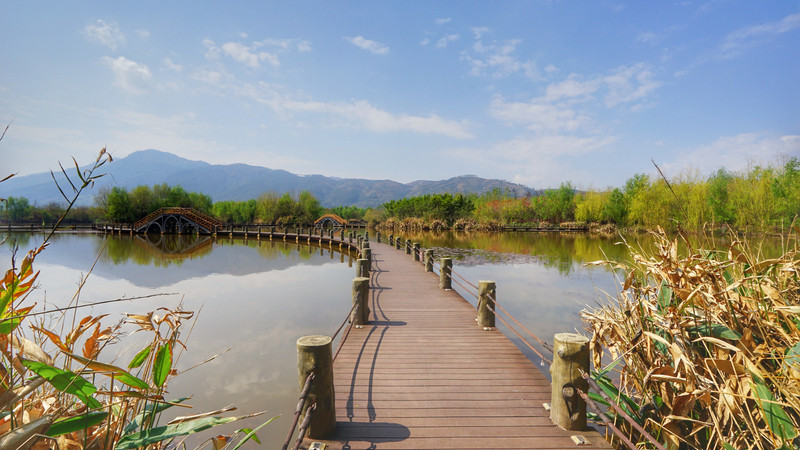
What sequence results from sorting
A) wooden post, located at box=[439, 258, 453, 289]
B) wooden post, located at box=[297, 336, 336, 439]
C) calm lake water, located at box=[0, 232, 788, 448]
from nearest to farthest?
wooden post, located at box=[297, 336, 336, 439] < calm lake water, located at box=[0, 232, 788, 448] < wooden post, located at box=[439, 258, 453, 289]

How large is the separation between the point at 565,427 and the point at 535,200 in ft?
175

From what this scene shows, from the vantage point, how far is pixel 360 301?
6633 mm

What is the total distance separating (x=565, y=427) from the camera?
11.3 ft

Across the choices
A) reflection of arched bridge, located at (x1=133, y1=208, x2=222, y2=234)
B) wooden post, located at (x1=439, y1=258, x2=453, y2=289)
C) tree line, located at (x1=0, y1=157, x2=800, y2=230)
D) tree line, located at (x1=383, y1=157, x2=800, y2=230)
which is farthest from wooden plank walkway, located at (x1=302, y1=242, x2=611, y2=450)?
reflection of arched bridge, located at (x1=133, y1=208, x2=222, y2=234)

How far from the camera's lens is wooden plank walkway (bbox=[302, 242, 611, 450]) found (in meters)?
3.35

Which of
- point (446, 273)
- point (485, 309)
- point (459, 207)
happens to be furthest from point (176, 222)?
point (485, 309)

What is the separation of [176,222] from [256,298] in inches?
1561

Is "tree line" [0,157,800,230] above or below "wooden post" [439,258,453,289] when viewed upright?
above

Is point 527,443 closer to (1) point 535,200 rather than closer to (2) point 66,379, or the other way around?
(2) point 66,379

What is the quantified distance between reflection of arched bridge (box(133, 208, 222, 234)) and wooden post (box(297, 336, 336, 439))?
43127 millimetres

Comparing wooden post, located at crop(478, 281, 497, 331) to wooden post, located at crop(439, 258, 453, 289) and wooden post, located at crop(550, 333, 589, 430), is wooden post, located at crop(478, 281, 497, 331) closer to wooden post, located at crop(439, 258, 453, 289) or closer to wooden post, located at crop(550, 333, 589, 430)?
wooden post, located at crop(550, 333, 589, 430)

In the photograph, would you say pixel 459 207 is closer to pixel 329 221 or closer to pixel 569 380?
pixel 329 221

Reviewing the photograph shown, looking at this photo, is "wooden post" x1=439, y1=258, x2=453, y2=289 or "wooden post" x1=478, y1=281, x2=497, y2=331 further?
"wooden post" x1=439, y1=258, x2=453, y2=289

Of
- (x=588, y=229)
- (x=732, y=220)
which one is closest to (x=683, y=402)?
(x=732, y=220)
